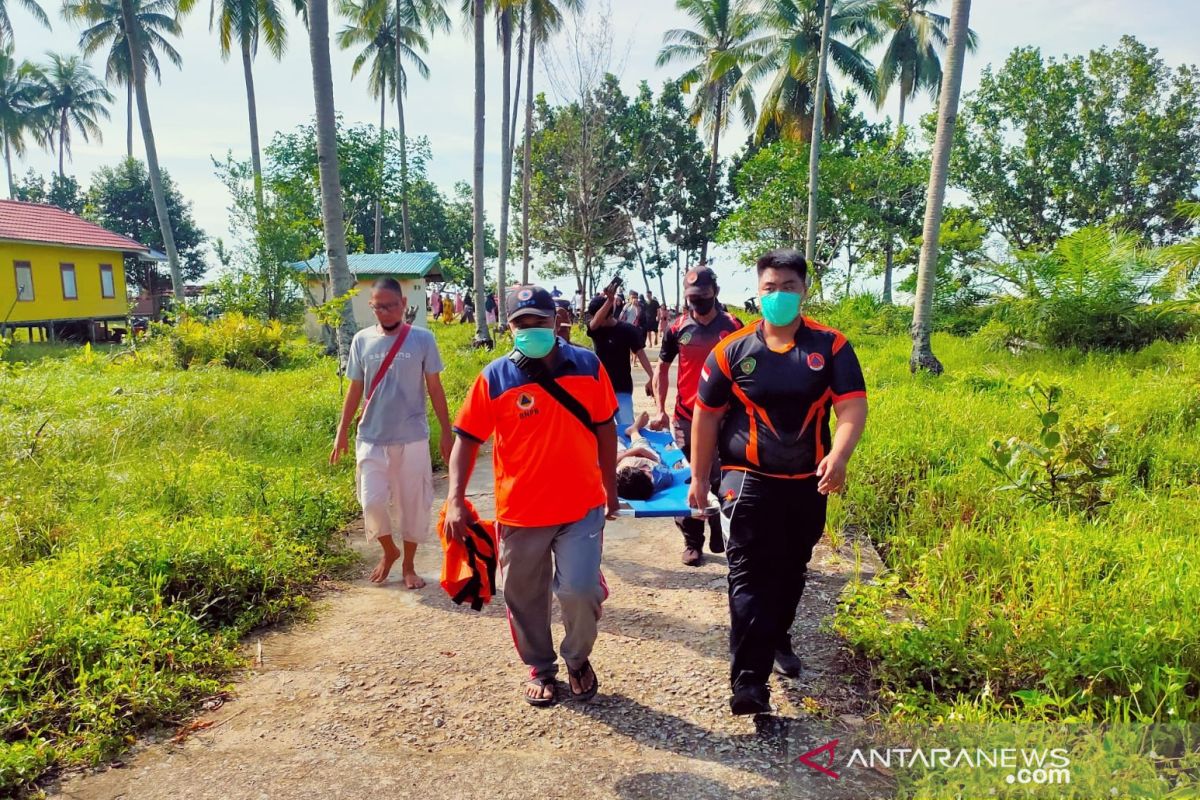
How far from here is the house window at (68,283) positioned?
2356cm

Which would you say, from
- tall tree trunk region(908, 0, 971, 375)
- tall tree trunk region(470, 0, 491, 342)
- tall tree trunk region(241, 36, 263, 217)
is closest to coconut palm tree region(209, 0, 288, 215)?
tall tree trunk region(241, 36, 263, 217)

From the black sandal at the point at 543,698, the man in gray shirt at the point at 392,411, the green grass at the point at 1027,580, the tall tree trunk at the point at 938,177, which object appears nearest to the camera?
the green grass at the point at 1027,580

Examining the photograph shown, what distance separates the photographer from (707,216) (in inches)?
1336

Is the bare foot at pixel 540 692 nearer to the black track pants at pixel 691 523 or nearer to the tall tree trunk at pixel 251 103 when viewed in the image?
the black track pants at pixel 691 523

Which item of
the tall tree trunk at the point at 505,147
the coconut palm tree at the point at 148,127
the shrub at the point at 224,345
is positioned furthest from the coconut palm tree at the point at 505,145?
the coconut palm tree at the point at 148,127

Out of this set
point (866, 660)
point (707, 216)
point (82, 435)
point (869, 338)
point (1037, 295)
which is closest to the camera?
point (866, 660)

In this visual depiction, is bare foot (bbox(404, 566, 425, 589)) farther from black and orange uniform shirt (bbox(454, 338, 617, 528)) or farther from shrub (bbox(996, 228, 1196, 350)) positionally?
shrub (bbox(996, 228, 1196, 350))

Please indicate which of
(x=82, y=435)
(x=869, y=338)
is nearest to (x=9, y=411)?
(x=82, y=435)

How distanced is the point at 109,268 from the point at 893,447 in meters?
28.5

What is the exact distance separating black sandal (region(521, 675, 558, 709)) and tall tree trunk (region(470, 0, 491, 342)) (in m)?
13.8

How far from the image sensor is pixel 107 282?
25828 mm

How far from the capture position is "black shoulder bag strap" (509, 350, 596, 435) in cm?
311

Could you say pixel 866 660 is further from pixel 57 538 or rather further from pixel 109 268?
pixel 109 268

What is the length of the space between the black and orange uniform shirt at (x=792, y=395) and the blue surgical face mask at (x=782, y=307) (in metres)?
0.09
